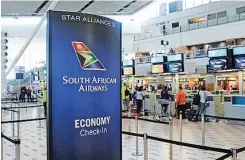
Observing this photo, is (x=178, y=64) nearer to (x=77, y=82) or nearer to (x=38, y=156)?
(x=38, y=156)

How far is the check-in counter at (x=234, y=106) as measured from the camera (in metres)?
12.3

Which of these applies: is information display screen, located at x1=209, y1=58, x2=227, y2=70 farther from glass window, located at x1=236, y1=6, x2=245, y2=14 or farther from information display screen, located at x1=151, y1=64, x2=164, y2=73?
glass window, located at x1=236, y1=6, x2=245, y2=14

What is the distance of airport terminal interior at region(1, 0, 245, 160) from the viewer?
316 centimetres

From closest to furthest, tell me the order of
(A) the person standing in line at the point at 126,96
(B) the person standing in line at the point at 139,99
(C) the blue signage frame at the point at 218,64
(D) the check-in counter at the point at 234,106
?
(D) the check-in counter at the point at 234,106
(C) the blue signage frame at the point at 218,64
(B) the person standing in line at the point at 139,99
(A) the person standing in line at the point at 126,96

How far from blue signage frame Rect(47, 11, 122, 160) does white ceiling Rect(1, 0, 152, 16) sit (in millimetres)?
22792

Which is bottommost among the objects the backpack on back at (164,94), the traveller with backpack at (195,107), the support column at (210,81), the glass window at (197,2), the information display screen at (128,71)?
the traveller with backpack at (195,107)

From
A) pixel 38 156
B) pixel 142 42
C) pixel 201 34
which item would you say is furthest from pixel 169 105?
pixel 142 42

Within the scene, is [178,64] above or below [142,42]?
below

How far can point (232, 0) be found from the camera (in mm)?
28484

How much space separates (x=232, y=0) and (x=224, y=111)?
18.1 metres

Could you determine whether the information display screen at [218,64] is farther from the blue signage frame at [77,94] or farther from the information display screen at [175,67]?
the blue signage frame at [77,94]

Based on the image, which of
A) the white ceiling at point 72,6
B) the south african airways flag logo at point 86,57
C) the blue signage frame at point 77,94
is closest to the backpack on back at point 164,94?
the blue signage frame at point 77,94

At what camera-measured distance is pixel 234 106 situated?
12602mm

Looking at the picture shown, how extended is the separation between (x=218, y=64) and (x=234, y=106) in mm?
2226
